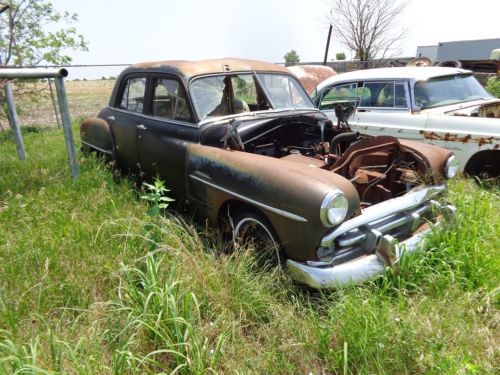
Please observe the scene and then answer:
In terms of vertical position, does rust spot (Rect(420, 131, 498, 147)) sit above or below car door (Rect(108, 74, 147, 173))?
below

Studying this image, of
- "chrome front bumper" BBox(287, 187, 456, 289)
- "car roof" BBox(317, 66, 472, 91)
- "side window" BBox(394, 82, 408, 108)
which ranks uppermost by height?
"car roof" BBox(317, 66, 472, 91)

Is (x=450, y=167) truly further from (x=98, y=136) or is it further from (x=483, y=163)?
(x=98, y=136)

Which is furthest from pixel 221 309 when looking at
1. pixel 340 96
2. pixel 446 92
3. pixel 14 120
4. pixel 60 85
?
pixel 14 120

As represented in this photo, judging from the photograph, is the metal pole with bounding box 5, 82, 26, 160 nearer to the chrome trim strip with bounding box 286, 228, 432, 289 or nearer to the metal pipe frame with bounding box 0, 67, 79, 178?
the metal pipe frame with bounding box 0, 67, 79, 178

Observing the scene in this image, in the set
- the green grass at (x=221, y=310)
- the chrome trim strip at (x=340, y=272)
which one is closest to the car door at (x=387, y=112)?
the green grass at (x=221, y=310)

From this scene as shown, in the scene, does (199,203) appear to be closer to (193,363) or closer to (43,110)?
A: (193,363)

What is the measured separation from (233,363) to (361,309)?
838 mm

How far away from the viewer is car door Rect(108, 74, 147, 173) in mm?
4156

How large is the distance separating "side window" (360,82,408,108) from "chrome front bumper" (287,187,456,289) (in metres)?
2.90

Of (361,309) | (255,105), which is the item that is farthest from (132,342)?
(255,105)

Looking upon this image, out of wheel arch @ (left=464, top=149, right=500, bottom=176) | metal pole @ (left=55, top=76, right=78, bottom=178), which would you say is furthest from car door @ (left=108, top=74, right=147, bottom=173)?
wheel arch @ (left=464, top=149, right=500, bottom=176)

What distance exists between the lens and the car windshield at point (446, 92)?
5.21 m

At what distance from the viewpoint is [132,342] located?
1.88 metres

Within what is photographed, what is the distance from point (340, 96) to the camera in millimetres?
6301
